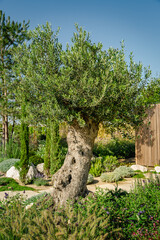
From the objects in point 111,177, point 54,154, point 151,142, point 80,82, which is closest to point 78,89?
point 80,82

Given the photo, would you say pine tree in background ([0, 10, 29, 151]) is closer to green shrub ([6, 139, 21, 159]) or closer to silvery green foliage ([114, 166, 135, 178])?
green shrub ([6, 139, 21, 159])

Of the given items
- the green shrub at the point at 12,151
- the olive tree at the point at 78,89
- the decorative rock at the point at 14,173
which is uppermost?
the olive tree at the point at 78,89

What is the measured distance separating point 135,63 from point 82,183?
295 cm

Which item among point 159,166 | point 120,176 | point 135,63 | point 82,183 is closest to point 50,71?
point 135,63

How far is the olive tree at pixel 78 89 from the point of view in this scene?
409cm

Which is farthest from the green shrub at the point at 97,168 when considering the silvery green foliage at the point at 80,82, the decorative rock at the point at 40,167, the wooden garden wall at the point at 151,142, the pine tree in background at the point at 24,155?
the silvery green foliage at the point at 80,82

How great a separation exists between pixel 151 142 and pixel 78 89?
866cm

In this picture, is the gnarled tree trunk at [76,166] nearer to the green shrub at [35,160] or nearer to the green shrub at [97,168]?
the green shrub at [97,168]

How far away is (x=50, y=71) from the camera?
4.43 m

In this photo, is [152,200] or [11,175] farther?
[11,175]

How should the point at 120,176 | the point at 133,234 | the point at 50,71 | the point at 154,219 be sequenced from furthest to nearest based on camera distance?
the point at 120,176
the point at 50,71
the point at 154,219
the point at 133,234

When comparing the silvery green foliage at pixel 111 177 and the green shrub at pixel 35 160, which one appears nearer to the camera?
the silvery green foliage at pixel 111 177

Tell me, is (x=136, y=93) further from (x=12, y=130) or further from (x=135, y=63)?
(x=12, y=130)

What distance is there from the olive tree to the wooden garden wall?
7.06 metres
